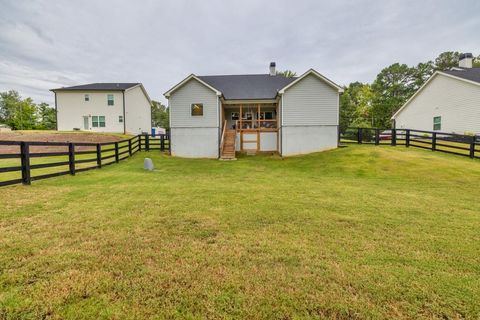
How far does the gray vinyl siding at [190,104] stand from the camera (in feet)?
56.6

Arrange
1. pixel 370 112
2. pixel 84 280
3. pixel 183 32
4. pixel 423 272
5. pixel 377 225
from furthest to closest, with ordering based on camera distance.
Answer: pixel 370 112
pixel 183 32
pixel 377 225
pixel 423 272
pixel 84 280

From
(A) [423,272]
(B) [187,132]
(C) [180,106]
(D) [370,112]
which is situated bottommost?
(A) [423,272]

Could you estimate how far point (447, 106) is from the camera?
19.9m

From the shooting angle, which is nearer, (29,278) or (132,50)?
(29,278)

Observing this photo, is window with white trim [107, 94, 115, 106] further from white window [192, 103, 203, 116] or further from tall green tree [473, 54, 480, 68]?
tall green tree [473, 54, 480, 68]

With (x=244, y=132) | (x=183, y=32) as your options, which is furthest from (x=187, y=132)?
(x=183, y=32)

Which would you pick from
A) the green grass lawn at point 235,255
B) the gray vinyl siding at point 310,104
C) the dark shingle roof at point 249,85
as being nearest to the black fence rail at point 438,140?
the gray vinyl siding at point 310,104

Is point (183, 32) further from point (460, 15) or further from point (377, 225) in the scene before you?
point (460, 15)

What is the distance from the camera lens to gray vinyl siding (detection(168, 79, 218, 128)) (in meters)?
17.3

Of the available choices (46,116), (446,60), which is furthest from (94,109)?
(446,60)

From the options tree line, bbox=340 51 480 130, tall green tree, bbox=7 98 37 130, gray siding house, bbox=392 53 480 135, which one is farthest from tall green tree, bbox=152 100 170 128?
gray siding house, bbox=392 53 480 135

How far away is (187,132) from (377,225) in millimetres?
15091

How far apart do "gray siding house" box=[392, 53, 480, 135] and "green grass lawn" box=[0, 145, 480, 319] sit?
16.9 metres

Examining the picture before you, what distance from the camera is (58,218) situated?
4.32 metres
